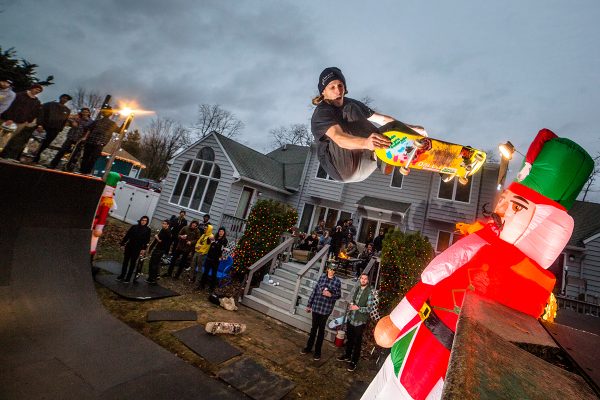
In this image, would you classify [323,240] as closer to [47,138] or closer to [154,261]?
[154,261]

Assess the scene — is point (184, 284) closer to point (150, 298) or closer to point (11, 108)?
point (150, 298)

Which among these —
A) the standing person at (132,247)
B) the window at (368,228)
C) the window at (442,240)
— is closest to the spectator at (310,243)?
the window at (368,228)

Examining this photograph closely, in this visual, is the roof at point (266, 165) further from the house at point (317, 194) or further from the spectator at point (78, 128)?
the spectator at point (78, 128)

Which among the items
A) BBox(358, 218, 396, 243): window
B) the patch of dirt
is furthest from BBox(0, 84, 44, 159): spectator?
BBox(358, 218, 396, 243): window

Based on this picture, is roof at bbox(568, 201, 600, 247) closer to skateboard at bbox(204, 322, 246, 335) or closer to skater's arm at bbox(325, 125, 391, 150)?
skateboard at bbox(204, 322, 246, 335)

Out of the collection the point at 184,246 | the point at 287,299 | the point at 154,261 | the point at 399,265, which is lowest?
the point at 287,299

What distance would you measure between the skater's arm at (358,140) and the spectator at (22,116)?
5.85 m

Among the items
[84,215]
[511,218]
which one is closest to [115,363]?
[84,215]

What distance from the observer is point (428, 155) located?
251cm

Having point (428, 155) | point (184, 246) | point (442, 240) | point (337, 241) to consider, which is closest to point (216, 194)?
point (184, 246)

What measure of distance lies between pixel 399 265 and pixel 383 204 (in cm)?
742

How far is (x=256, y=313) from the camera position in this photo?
8.34 metres

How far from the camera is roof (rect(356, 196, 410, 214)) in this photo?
14734mm

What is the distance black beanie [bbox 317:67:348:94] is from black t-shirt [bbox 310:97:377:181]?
15 centimetres
